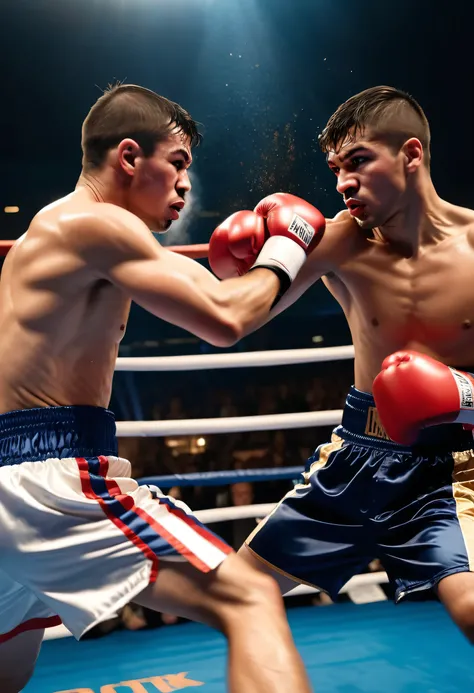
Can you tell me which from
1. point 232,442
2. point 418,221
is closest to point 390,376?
point 418,221

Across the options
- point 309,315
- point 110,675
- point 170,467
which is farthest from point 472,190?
point 110,675

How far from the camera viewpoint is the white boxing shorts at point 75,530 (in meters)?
1.18

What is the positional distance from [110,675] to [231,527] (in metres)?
1.21

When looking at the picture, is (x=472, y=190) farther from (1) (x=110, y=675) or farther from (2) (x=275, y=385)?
(1) (x=110, y=675)

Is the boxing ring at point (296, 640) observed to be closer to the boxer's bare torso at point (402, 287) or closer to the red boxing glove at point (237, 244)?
the red boxing glove at point (237, 244)

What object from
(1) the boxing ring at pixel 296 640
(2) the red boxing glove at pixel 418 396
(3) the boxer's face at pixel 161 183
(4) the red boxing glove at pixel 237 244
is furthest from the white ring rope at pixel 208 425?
(3) the boxer's face at pixel 161 183

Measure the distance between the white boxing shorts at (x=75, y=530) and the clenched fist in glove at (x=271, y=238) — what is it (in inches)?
19.8

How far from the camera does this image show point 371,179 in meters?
1.69

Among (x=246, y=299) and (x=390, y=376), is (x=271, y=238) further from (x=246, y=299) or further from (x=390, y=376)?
(x=390, y=376)

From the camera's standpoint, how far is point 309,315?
6.59 metres

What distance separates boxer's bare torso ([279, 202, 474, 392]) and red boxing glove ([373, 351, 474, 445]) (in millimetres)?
138

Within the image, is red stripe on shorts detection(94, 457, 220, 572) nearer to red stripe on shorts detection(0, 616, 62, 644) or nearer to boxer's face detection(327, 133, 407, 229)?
red stripe on shorts detection(0, 616, 62, 644)

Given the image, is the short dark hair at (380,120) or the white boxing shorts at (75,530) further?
the short dark hair at (380,120)

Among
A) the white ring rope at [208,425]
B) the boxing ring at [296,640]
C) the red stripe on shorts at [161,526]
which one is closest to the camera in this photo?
the red stripe on shorts at [161,526]
